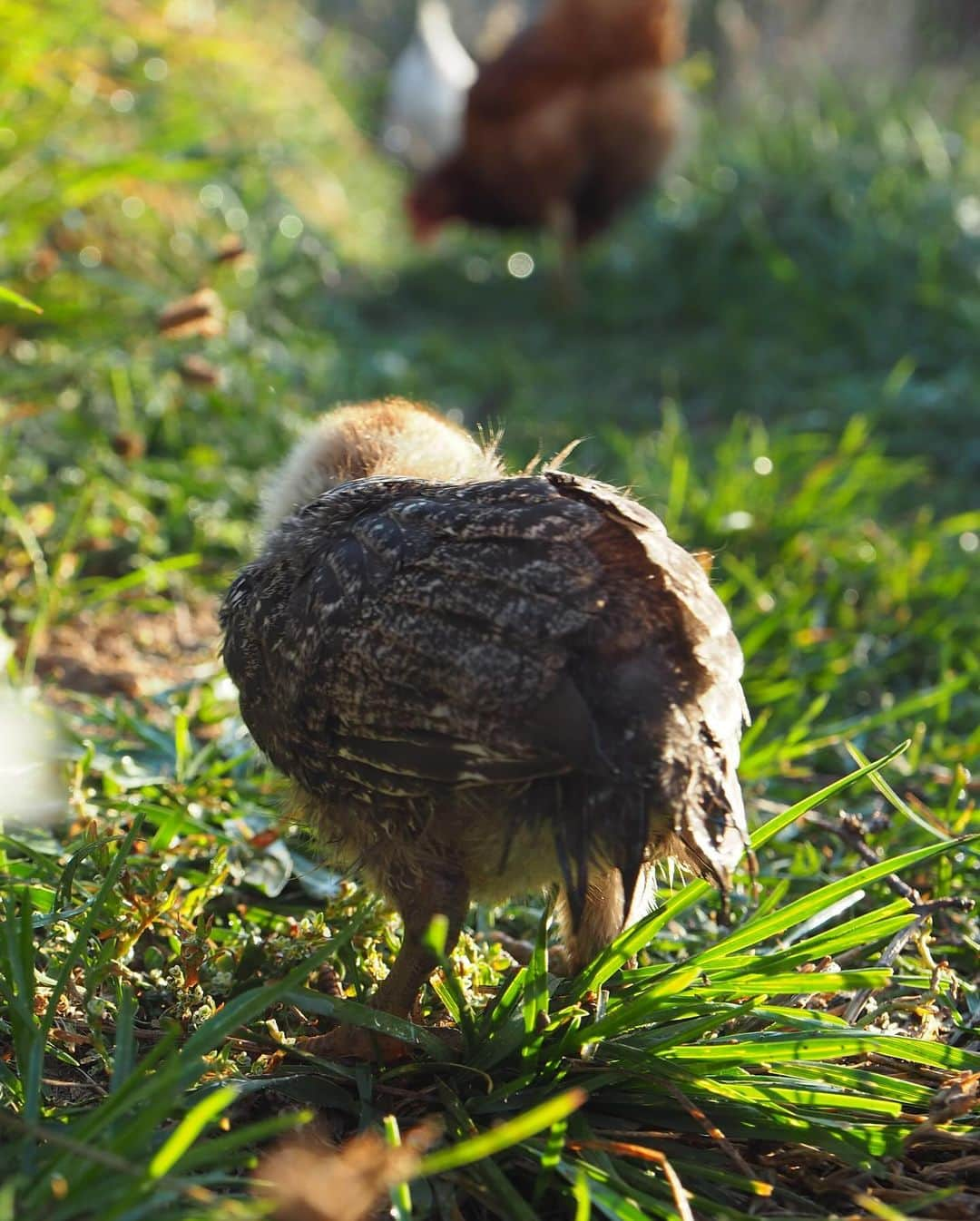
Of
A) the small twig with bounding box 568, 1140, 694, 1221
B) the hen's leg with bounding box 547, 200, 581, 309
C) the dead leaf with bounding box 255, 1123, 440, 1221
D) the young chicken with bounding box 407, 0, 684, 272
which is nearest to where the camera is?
the dead leaf with bounding box 255, 1123, 440, 1221

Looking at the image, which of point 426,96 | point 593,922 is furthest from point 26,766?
point 426,96

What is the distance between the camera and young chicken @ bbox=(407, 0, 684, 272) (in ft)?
27.4

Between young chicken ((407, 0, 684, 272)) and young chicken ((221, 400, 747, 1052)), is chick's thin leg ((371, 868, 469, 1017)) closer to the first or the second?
young chicken ((221, 400, 747, 1052))

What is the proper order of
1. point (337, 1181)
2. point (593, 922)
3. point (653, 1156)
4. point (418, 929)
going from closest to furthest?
point (337, 1181) < point (653, 1156) < point (418, 929) < point (593, 922)

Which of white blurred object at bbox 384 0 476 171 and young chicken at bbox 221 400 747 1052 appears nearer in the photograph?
young chicken at bbox 221 400 747 1052

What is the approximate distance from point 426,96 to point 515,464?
8.95 metres

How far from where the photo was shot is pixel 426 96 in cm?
1274

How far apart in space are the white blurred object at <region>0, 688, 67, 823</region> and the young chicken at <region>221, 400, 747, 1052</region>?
26.3 inches

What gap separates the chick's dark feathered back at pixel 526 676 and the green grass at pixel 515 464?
0.28 metres

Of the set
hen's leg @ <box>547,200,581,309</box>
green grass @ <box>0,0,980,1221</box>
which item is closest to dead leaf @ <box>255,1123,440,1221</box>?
green grass @ <box>0,0,980,1221</box>

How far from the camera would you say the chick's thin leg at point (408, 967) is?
2.15m

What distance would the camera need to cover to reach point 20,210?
14.9 feet

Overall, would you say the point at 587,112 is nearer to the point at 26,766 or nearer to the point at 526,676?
the point at 26,766

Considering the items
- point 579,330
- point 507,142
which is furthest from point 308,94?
point 579,330
